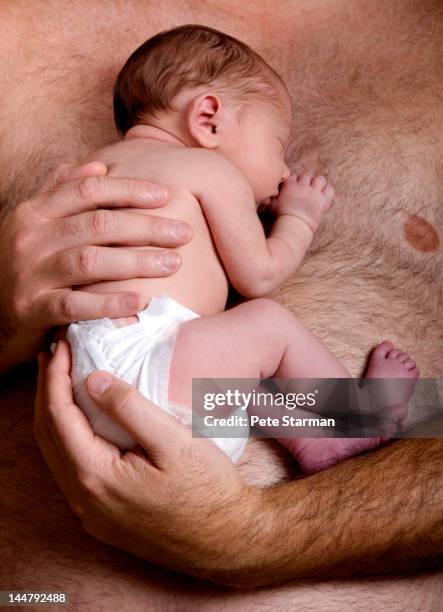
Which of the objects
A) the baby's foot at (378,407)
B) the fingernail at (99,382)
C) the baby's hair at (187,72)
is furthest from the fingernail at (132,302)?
the baby's hair at (187,72)

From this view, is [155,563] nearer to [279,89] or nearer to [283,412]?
[283,412]

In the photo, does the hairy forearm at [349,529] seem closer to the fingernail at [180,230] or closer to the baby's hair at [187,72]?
the fingernail at [180,230]

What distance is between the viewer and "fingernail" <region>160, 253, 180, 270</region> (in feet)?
3.43

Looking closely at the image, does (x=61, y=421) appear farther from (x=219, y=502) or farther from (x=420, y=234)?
(x=420, y=234)

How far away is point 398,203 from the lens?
1.34 metres

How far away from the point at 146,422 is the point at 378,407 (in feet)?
1.50

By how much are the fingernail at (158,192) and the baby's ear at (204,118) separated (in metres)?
0.22

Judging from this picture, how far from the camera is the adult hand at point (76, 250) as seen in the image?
1037 mm

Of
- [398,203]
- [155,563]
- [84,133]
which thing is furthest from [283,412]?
[84,133]

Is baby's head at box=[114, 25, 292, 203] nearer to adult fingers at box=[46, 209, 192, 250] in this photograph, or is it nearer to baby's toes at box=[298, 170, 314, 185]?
baby's toes at box=[298, 170, 314, 185]

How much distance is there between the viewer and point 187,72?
4.19 feet

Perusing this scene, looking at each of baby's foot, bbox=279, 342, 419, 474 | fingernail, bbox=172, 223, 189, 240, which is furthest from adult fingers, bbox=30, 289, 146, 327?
baby's foot, bbox=279, 342, 419, 474

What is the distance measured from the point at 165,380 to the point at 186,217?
299 millimetres

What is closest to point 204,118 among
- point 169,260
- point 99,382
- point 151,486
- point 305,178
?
point 305,178
